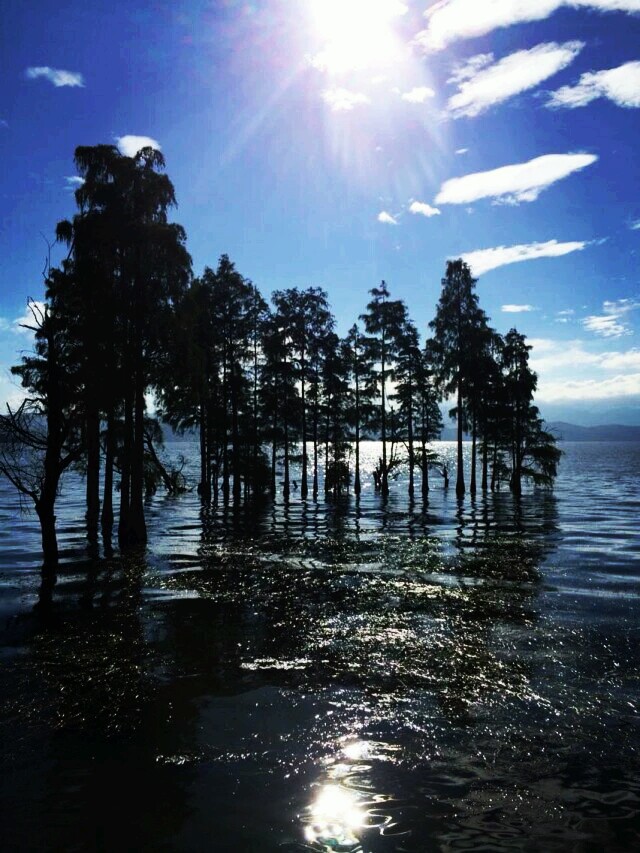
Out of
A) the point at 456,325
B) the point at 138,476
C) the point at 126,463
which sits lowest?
the point at 138,476

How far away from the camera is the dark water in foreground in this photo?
186 inches

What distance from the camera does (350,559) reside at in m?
17.1

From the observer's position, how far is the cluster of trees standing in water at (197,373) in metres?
18.3

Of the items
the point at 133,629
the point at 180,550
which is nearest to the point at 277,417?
the point at 180,550

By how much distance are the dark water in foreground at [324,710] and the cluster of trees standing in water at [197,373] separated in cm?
604

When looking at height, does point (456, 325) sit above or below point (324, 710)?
above

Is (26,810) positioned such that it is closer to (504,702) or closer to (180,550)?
(504,702)

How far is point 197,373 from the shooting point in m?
20.5

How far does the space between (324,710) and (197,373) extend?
51.0ft

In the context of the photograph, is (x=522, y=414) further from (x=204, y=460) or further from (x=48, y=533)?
(x=48, y=533)

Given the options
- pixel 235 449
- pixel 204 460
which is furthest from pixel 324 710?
pixel 204 460

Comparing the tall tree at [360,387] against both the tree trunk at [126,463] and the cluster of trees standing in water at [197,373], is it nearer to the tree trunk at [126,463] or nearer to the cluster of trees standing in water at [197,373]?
the cluster of trees standing in water at [197,373]

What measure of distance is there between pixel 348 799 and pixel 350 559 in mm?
12085

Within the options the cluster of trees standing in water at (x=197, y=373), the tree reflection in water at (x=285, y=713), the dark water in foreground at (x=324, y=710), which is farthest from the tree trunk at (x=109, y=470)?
the tree reflection in water at (x=285, y=713)
